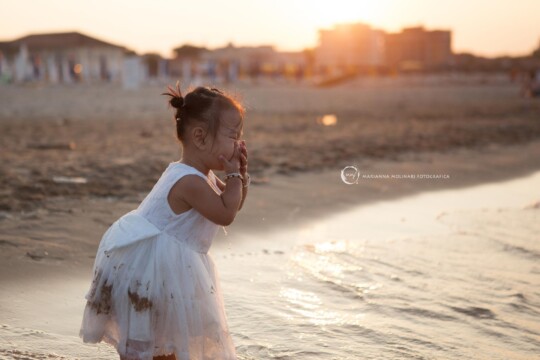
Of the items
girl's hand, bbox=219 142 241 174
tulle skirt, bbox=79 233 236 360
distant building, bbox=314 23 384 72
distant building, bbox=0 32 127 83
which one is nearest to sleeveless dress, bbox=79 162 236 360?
tulle skirt, bbox=79 233 236 360

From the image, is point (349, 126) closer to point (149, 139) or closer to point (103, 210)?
point (149, 139)

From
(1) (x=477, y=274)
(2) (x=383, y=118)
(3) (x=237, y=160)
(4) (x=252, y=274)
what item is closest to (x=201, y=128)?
(3) (x=237, y=160)

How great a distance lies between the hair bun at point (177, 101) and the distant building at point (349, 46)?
82243mm

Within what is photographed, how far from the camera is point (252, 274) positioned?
4.48m

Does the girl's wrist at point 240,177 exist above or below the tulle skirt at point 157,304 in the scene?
above

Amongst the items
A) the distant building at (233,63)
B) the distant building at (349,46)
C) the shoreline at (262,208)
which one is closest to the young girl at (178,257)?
the shoreline at (262,208)

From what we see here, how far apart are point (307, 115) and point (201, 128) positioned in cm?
1781

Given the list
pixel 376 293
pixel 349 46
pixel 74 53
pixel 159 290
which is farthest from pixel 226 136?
pixel 349 46

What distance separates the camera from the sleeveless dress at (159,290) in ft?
8.34

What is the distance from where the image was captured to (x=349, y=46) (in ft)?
282

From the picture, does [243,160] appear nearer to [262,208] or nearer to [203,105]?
[203,105]

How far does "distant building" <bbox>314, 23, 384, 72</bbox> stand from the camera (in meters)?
85.7

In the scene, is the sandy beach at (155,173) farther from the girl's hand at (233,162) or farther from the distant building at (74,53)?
the distant building at (74,53)

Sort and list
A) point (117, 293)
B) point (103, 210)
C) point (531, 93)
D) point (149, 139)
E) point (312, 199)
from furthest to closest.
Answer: point (531, 93) < point (149, 139) < point (312, 199) < point (103, 210) < point (117, 293)
